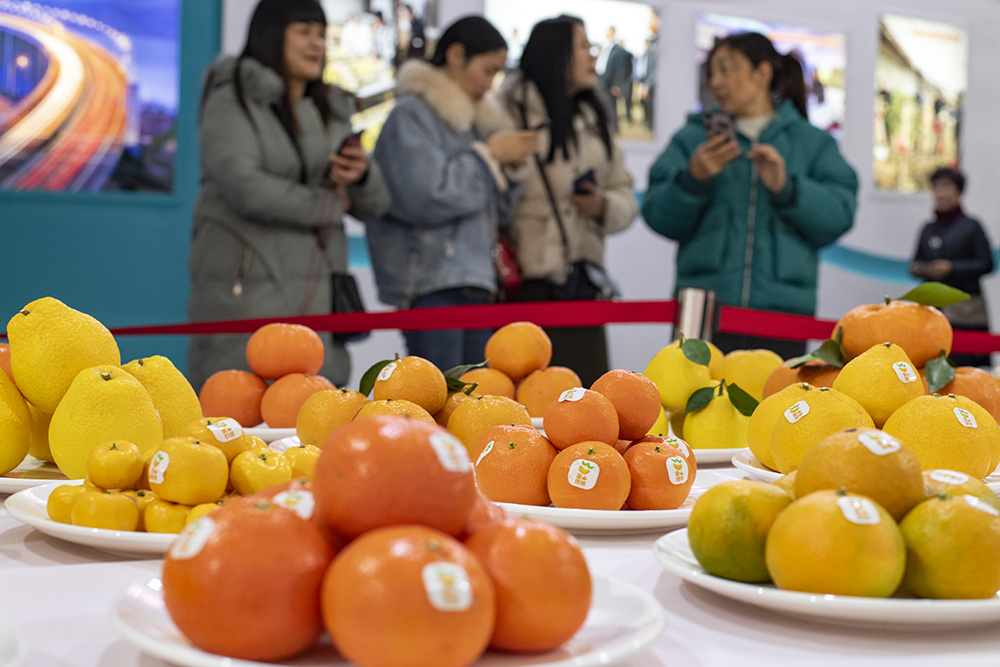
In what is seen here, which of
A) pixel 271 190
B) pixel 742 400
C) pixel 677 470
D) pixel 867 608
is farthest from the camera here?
pixel 271 190

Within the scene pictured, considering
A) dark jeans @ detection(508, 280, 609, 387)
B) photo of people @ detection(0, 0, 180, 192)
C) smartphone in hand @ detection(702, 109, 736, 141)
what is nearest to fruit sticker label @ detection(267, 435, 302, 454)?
dark jeans @ detection(508, 280, 609, 387)

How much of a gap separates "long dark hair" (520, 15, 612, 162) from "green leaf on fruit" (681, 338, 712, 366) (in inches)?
77.9

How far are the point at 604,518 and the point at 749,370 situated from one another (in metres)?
0.74

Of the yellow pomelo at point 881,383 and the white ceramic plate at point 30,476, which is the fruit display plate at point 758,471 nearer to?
the yellow pomelo at point 881,383

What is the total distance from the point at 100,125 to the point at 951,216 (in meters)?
4.93

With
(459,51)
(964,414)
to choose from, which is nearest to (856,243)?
(459,51)

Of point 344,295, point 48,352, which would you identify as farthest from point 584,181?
point 48,352

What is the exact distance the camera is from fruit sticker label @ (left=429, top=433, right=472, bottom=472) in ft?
1.71

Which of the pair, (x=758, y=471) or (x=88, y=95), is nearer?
(x=758, y=471)

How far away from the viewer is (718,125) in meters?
3.08

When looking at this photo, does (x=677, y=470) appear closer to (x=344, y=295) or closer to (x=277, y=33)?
(x=344, y=295)

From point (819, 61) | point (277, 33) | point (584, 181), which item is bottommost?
point (584, 181)

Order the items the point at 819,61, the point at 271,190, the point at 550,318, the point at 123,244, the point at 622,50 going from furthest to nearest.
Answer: the point at 819,61 < the point at 622,50 < the point at 123,244 < the point at 271,190 < the point at 550,318

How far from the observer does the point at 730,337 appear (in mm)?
3193
